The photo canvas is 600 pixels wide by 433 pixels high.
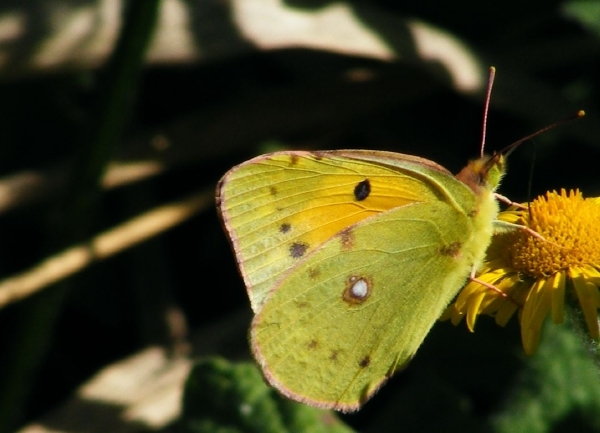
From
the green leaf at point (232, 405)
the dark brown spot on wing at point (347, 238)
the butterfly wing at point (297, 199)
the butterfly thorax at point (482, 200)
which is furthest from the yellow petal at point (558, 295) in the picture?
the green leaf at point (232, 405)

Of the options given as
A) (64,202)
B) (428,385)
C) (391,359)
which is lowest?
(428,385)

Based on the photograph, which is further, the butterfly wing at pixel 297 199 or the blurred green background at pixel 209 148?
the blurred green background at pixel 209 148

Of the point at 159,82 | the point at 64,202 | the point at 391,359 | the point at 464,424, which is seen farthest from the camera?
the point at 159,82

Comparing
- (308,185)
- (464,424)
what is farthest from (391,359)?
(464,424)

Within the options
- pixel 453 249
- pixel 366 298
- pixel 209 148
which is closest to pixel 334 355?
pixel 366 298

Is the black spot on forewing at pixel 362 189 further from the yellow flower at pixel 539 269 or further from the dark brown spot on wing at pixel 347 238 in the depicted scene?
the yellow flower at pixel 539 269

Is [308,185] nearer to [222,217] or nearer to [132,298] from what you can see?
[222,217]

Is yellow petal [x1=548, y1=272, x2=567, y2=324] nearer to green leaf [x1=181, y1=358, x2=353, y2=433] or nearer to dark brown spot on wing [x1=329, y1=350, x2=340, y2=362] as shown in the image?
dark brown spot on wing [x1=329, y1=350, x2=340, y2=362]

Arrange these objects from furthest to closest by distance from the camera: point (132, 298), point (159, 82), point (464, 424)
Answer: point (159, 82) → point (132, 298) → point (464, 424)
